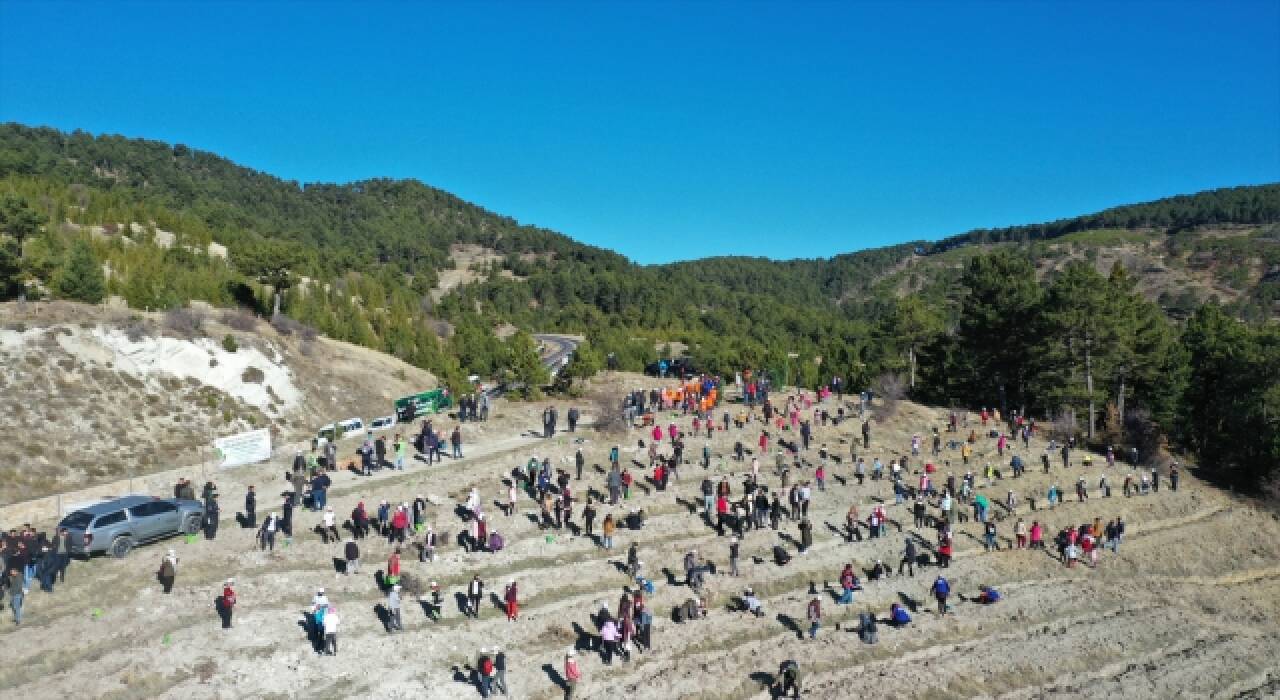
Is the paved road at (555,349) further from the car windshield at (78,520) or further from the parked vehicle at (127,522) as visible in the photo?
the car windshield at (78,520)

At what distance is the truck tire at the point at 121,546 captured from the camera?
21.8 metres

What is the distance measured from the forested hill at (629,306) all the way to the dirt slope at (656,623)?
16689 millimetres

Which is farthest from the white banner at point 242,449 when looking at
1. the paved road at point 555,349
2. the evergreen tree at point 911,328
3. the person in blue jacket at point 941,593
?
the evergreen tree at point 911,328

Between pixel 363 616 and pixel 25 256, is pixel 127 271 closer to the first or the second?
pixel 25 256

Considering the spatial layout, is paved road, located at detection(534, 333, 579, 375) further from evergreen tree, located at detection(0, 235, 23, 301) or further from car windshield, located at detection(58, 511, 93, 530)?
car windshield, located at detection(58, 511, 93, 530)

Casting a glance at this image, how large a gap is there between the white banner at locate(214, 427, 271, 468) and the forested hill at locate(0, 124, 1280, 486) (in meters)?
16.0

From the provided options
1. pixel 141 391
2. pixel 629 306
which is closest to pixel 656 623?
pixel 141 391

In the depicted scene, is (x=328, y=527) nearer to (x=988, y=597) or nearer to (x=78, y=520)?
(x=78, y=520)

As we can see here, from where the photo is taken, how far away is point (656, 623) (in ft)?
74.4

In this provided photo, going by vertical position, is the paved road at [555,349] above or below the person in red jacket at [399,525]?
above

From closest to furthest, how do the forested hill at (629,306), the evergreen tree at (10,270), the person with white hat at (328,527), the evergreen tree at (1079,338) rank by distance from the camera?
1. the person with white hat at (328,527)
2. the evergreen tree at (10,270)
3. the evergreen tree at (1079,338)
4. the forested hill at (629,306)

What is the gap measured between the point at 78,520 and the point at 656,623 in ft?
56.7

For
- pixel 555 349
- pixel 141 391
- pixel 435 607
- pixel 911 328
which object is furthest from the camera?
pixel 555 349

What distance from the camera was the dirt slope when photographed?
1827 centimetres
